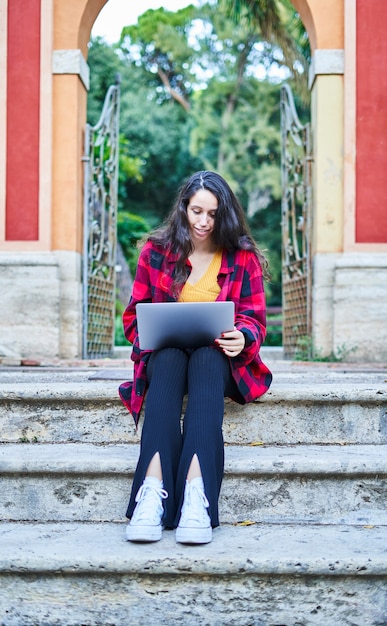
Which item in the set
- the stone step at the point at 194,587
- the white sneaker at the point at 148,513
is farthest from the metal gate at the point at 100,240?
the stone step at the point at 194,587

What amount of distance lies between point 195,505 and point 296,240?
4488 mm

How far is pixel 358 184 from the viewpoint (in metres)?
5.33

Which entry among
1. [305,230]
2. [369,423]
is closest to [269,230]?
[305,230]

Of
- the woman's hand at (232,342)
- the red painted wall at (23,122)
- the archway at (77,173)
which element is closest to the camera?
the woman's hand at (232,342)

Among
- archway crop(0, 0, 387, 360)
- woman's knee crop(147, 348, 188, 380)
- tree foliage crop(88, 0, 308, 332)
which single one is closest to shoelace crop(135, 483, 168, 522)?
woman's knee crop(147, 348, 188, 380)

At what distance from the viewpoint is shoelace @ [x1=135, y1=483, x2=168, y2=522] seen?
7.39 ft

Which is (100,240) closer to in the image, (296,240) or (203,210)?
(296,240)

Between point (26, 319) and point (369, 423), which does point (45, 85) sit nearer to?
point (26, 319)

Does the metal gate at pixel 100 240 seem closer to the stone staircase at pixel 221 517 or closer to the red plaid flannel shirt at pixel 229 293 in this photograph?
the stone staircase at pixel 221 517

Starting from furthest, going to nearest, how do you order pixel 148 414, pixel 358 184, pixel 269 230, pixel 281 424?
1. pixel 269 230
2. pixel 358 184
3. pixel 281 424
4. pixel 148 414

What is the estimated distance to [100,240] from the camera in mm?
6531

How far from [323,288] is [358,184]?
0.77 m

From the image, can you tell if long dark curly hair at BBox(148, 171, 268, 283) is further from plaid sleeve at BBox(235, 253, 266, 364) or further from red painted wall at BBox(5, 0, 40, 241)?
red painted wall at BBox(5, 0, 40, 241)

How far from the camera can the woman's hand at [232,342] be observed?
2.57 metres
